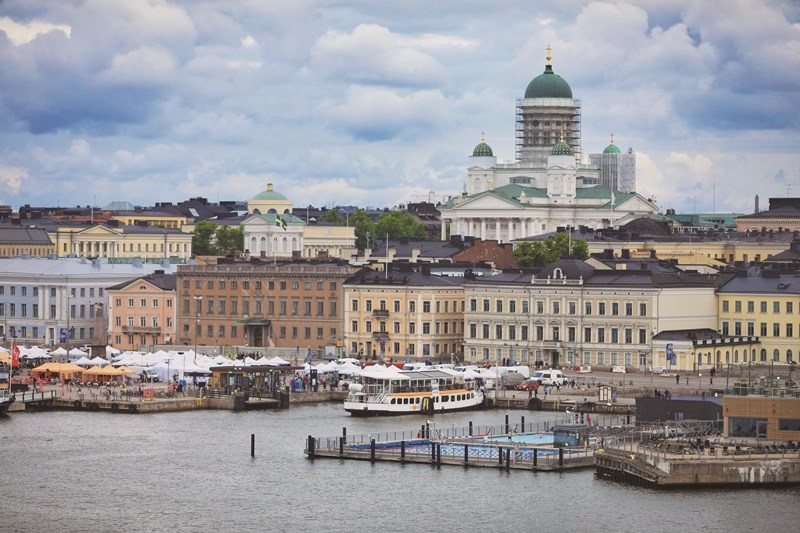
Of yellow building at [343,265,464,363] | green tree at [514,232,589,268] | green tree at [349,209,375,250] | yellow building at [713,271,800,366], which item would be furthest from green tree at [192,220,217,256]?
yellow building at [713,271,800,366]

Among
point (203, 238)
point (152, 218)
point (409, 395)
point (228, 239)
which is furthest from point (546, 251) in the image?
point (152, 218)

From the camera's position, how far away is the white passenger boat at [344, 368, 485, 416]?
8325cm

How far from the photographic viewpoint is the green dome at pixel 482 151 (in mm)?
182000

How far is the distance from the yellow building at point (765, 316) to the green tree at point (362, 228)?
7684cm

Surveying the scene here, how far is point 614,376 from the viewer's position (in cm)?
9438

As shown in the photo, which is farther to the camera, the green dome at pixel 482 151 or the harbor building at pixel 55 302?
the green dome at pixel 482 151

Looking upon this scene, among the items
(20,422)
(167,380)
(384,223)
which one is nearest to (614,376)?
(167,380)

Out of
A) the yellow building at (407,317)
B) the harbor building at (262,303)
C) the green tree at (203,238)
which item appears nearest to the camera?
the yellow building at (407,317)

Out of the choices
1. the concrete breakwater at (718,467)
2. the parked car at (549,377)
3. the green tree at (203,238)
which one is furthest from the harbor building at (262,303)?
the green tree at (203,238)

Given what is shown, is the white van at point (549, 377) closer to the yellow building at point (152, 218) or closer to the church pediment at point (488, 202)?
the church pediment at point (488, 202)

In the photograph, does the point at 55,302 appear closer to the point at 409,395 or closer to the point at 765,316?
the point at 409,395

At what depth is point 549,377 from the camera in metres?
90.9

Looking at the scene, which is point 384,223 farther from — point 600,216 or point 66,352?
point 66,352

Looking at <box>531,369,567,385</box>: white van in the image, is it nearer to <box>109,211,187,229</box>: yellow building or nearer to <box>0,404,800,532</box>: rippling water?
<box>0,404,800,532</box>: rippling water
